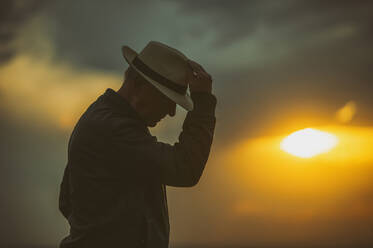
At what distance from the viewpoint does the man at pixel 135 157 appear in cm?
296

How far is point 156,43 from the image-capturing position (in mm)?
3412

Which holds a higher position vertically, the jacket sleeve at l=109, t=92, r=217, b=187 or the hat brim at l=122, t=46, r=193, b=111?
the hat brim at l=122, t=46, r=193, b=111

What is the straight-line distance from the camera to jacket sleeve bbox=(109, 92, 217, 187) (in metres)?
3.00

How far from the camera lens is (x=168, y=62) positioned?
3322 millimetres

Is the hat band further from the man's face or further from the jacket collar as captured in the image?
the jacket collar

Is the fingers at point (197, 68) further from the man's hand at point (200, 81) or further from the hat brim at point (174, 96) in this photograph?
the hat brim at point (174, 96)

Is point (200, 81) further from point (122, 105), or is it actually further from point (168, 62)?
point (122, 105)

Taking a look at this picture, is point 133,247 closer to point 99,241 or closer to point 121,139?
point 99,241

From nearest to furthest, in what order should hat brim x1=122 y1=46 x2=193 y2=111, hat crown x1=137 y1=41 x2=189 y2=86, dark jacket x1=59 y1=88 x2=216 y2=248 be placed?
dark jacket x1=59 y1=88 x2=216 y2=248
hat brim x1=122 y1=46 x2=193 y2=111
hat crown x1=137 y1=41 x2=189 y2=86

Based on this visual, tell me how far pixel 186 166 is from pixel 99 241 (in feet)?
2.13

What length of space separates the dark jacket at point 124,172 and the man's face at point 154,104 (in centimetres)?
8

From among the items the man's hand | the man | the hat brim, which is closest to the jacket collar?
the man

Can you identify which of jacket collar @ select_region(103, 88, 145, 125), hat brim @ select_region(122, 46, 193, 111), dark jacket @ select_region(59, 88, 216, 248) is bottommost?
dark jacket @ select_region(59, 88, 216, 248)

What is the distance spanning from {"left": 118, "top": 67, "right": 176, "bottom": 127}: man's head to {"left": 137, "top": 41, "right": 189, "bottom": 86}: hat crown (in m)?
0.12
